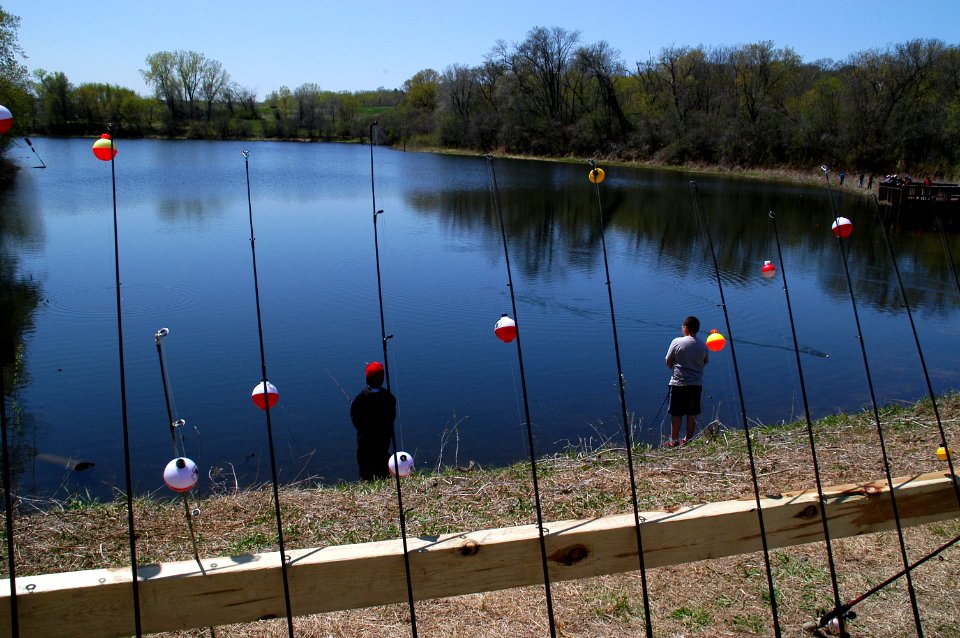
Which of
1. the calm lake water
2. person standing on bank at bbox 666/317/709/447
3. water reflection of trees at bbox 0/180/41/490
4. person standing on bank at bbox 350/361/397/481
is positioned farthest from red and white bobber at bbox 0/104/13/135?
person standing on bank at bbox 666/317/709/447

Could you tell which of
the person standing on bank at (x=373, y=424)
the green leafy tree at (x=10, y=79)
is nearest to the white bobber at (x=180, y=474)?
the person standing on bank at (x=373, y=424)

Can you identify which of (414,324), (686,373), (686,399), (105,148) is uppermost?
(105,148)

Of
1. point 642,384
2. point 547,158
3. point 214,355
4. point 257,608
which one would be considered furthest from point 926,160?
point 257,608

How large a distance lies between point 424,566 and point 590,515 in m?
2.43

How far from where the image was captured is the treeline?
48.2m

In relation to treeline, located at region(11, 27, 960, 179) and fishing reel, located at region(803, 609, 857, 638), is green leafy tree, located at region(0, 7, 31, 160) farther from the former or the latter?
fishing reel, located at region(803, 609, 857, 638)

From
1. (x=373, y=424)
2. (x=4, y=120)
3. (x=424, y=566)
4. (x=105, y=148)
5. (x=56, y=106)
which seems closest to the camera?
(x=424, y=566)

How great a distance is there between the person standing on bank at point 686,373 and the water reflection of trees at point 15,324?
6.00 m

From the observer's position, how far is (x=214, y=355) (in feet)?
36.3

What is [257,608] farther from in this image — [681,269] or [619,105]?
[619,105]

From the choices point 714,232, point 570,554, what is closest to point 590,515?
point 570,554

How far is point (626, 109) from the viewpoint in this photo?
70.2m

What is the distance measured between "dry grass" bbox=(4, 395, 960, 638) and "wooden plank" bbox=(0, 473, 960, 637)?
2.61 ft

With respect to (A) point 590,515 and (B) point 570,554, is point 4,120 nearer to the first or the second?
(B) point 570,554
